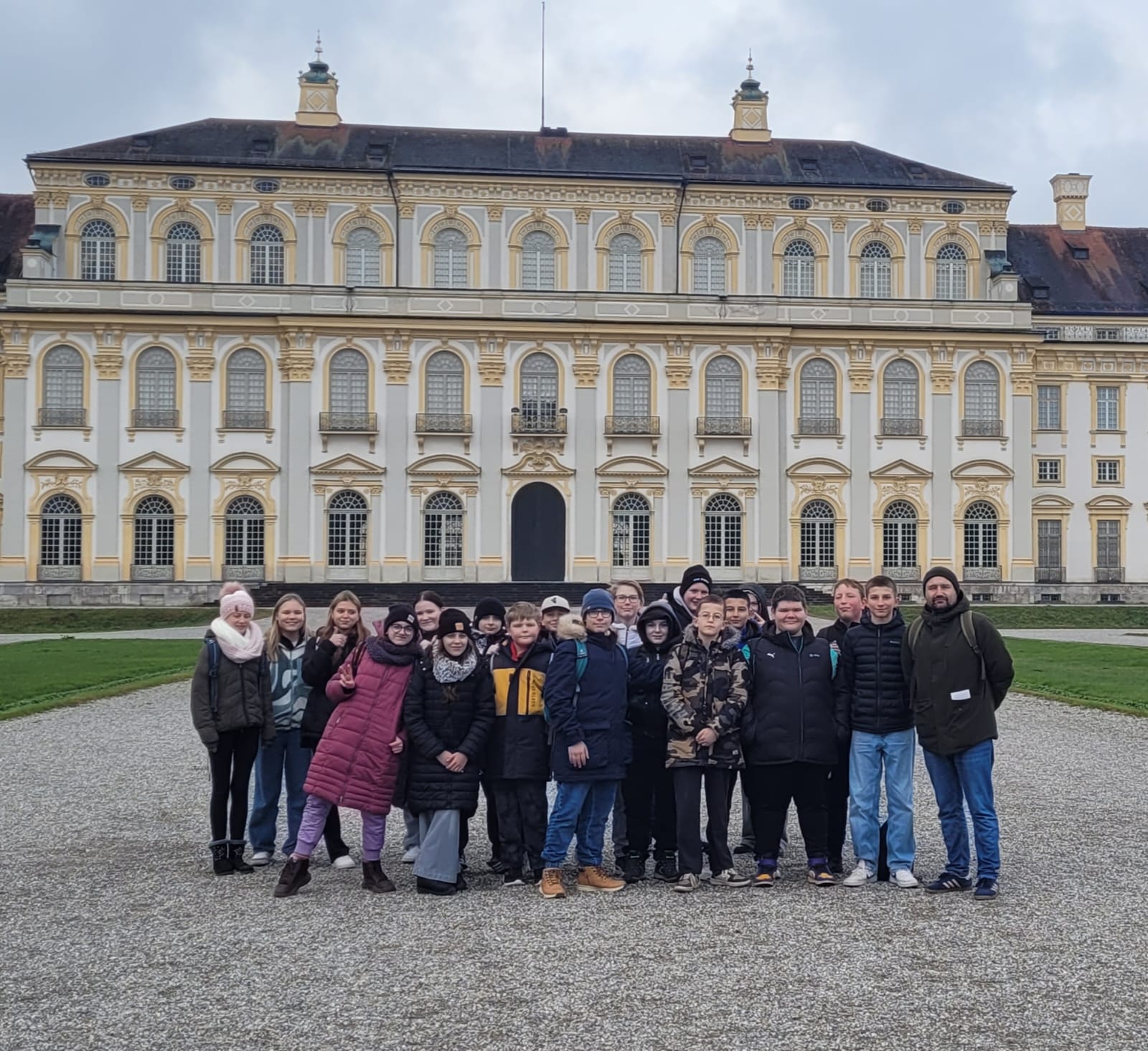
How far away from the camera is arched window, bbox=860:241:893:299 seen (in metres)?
43.6

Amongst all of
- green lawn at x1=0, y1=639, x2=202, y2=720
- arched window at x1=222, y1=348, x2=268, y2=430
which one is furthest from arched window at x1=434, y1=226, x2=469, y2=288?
green lawn at x1=0, y1=639, x2=202, y2=720

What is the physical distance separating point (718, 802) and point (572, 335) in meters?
33.2

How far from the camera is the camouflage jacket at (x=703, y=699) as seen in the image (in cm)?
822

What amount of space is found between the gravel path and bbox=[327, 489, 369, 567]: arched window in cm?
3018

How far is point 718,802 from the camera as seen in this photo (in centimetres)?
838

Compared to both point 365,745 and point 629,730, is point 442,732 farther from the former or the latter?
point 629,730

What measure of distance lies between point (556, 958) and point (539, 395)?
3462cm

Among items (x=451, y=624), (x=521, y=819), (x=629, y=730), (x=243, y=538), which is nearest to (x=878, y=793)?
(x=629, y=730)

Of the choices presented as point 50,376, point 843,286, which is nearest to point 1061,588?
point 843,286

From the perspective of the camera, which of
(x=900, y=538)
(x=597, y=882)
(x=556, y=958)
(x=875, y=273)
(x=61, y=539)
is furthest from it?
(x=875, y=273)

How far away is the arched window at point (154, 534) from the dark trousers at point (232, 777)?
3233cm

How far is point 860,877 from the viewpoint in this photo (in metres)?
8.28

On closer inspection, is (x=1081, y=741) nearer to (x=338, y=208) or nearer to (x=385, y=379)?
(x=385, y=379)

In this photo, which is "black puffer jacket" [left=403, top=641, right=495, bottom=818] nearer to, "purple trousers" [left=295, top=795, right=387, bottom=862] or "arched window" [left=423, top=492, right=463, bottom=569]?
"purple trousers" [left=295, top=795, right=387, bottom=862]
